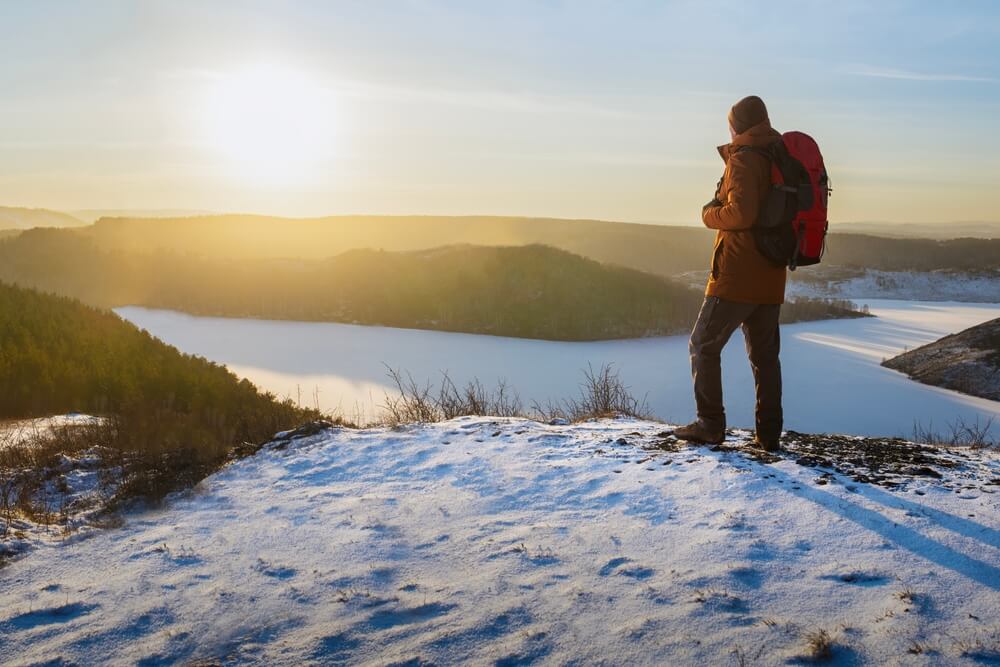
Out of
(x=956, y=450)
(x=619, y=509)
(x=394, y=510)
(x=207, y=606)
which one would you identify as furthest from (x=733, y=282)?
(x=207, y=606)

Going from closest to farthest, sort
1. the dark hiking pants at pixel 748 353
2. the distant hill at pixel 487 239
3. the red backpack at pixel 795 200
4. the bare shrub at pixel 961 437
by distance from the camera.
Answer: the red backpack at pixel 795 200
the dark hiking pants at pixel 748 353
the bare shrub at pixel 961 437
the distant hill at pixel 487 239

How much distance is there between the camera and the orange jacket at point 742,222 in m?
3.99

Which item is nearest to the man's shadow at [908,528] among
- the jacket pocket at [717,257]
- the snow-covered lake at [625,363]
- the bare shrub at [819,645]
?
the bare shrub at [819,645]

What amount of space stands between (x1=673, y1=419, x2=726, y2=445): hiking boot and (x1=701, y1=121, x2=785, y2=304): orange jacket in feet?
3.25

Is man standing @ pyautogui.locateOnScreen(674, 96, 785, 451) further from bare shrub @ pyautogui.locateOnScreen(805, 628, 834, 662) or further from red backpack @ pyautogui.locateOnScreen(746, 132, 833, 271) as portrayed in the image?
Result: bare shrub @ pyautogui.locateOnScreen(805, 628, 834, 662)

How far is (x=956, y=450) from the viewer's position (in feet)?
15.7

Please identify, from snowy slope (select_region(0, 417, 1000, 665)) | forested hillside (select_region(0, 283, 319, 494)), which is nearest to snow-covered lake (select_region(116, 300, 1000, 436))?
forested hillside (select_region(0, 283, 319, 494))

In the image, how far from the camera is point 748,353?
4500 mm

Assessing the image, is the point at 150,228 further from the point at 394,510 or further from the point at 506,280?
the point at 394,510

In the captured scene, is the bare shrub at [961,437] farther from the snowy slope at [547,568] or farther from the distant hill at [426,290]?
the distant hill at [426,290]

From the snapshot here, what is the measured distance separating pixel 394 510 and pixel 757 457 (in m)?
2.33

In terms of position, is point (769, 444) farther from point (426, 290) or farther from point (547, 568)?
point (426, 290)

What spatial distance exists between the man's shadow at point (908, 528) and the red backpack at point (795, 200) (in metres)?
1.29

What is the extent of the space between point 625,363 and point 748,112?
1719 centimetres
